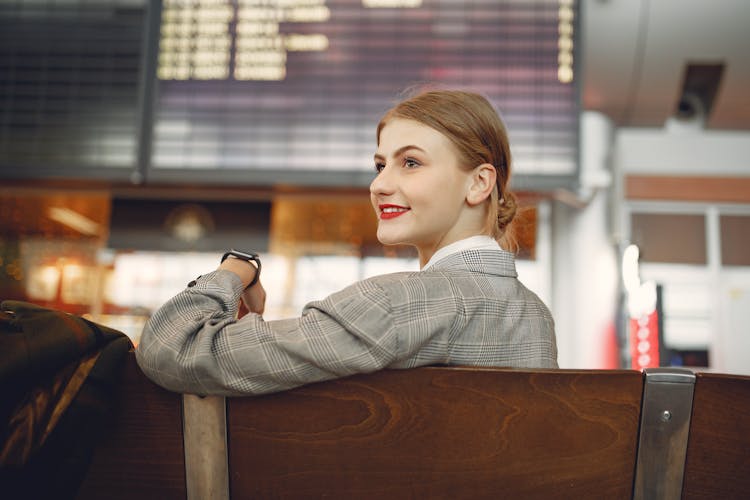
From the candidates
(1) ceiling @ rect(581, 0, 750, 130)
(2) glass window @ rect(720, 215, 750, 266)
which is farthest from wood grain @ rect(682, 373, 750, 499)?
(2) glass window @ rect(720, 215, 750, 266)

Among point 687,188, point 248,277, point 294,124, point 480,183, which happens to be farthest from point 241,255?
point 687,188

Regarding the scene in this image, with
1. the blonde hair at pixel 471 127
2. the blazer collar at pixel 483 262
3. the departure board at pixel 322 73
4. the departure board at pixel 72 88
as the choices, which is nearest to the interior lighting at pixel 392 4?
the departure board at pixel 322 73

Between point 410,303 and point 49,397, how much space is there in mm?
396

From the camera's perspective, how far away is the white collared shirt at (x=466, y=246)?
99 centimetres

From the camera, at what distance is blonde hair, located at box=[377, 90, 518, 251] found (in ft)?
3.43

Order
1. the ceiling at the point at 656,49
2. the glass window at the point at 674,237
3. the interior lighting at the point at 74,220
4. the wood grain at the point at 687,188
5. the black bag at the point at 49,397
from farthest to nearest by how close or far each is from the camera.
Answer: the glass window at the point at 674,237
the wood grain at the point at 687,188
the interior lighting at the point at 74,220
the ceiling at the point at 656,49
the black bag at the point at 49,397

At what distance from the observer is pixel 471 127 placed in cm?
106

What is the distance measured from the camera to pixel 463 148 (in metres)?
1.05

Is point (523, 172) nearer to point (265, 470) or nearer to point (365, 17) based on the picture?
point (365, 17)

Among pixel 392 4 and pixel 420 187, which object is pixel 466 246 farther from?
pixel 392 4

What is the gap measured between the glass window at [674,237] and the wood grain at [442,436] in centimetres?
394

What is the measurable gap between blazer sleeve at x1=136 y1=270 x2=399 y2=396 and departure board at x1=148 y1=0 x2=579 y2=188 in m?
1.92

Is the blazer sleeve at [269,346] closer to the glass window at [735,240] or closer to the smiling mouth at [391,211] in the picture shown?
the smiling mouth at [391,211]

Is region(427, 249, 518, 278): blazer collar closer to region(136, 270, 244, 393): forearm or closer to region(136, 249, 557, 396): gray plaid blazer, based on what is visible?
region(136, 249, 557, 396): gray plaid blazer
